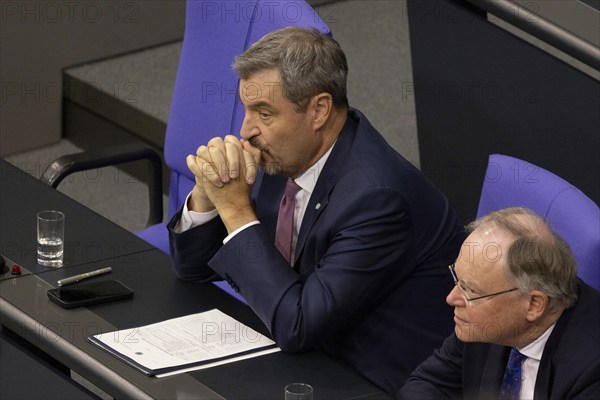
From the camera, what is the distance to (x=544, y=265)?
7.50 ft

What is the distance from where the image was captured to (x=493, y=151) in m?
3.90

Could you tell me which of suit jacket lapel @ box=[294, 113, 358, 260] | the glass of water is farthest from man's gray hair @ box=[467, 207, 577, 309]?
the glass of water

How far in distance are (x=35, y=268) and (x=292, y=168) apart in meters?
0.62

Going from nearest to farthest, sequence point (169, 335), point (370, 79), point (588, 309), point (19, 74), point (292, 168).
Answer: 1. point (588, 309)
2. point (169, 335)
3. point (292, 168)
4. point (19, 74)
5. point (370, 79)

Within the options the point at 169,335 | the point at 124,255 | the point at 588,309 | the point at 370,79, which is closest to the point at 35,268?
the point at 124,255

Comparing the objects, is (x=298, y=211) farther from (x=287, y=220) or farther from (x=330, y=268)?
(x=330, y=268)

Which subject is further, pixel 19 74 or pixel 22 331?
pixel 19 74

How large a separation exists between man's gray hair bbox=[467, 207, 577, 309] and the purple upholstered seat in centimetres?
116

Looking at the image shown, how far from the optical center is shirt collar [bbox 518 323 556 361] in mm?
2340

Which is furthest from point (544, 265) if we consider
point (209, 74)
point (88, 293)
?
point (209, 74)

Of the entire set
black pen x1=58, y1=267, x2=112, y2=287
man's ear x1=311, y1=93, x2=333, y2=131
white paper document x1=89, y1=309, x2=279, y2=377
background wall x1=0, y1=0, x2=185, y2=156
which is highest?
man's ear x1=311, y1=93, x2=333, y2=131

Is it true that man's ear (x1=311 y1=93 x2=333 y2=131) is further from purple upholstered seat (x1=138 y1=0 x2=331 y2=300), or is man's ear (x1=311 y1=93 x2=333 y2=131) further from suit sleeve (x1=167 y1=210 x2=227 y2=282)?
purple upholstered seat (x1=138 y1=0 x2=331 y2=300)

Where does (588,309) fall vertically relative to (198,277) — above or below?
above

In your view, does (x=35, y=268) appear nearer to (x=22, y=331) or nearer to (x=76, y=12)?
(x=22, y=331)
